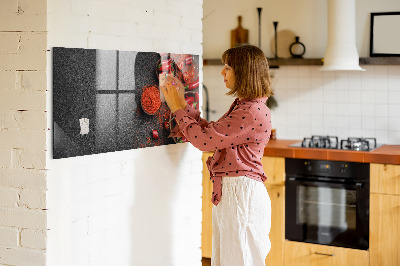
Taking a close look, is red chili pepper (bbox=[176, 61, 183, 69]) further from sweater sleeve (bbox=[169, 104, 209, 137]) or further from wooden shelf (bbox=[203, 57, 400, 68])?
wooden shelf (bbox=[203, 57, 400, 68])

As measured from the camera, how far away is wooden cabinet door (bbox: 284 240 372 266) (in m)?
4.18

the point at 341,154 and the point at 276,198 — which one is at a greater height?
the point at 341,154

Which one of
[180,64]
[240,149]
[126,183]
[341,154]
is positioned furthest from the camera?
[341,154]

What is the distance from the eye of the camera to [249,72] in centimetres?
272

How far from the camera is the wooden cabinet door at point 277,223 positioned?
14.4 ft

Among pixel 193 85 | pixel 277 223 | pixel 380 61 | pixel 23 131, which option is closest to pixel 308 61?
pixel 380 61

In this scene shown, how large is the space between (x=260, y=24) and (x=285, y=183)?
4.85 feet

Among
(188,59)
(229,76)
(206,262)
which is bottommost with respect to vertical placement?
(206,262)

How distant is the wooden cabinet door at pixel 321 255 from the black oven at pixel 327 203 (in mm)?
38

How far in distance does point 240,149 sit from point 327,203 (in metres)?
1.74

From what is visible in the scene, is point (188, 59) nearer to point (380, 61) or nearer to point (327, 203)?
point (327, 203)

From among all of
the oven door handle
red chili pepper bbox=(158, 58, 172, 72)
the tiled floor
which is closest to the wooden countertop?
the oven door handle

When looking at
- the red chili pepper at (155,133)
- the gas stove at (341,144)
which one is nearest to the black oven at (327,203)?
the gas stove at (341,144)

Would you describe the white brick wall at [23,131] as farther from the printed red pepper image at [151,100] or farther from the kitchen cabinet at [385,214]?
the kitchen cabinet at [385,214]
